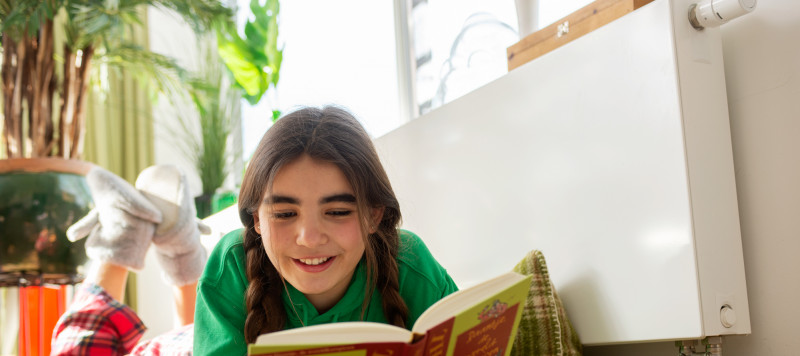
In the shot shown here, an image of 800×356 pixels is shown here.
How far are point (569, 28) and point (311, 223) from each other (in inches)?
21.3

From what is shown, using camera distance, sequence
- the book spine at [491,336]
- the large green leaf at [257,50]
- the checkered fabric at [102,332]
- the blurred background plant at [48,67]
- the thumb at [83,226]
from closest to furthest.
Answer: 1. the book spine at [491,336]
2. the checkered fabric at [102,332]
3. the thumb at [83,226]
4. the blurred background plant at [48,67]
5. the large green leaf at [257,50]

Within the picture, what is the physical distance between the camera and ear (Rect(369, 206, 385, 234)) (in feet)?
3.15

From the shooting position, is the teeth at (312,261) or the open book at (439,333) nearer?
the open book at (439,333)

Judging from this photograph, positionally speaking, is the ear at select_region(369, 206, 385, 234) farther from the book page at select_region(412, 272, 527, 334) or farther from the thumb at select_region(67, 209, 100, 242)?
the thumb at select_region(67, 209, 100, 242)

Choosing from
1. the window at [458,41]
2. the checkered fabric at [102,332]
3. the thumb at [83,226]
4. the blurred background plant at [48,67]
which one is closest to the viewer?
the checkered fabric at [102,332]

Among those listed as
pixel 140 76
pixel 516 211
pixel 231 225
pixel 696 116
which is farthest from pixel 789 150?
pixel 140 76

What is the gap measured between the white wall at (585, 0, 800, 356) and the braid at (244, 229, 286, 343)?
0.62 meters

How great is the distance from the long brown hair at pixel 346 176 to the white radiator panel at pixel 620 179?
0.83ft

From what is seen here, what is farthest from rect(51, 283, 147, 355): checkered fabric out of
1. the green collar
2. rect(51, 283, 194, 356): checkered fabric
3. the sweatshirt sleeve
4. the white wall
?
the white wall

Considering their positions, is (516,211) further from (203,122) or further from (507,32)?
(203,122)

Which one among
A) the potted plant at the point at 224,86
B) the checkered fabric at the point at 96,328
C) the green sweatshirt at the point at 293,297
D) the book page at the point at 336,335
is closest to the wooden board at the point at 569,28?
the green sweatshirt at the point at 293,297

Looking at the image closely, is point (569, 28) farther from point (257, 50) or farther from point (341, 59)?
point (257, 50)

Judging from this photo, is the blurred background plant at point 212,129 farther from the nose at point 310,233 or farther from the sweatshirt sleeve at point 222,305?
the nose at point 310,233

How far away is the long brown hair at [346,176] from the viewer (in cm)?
91
